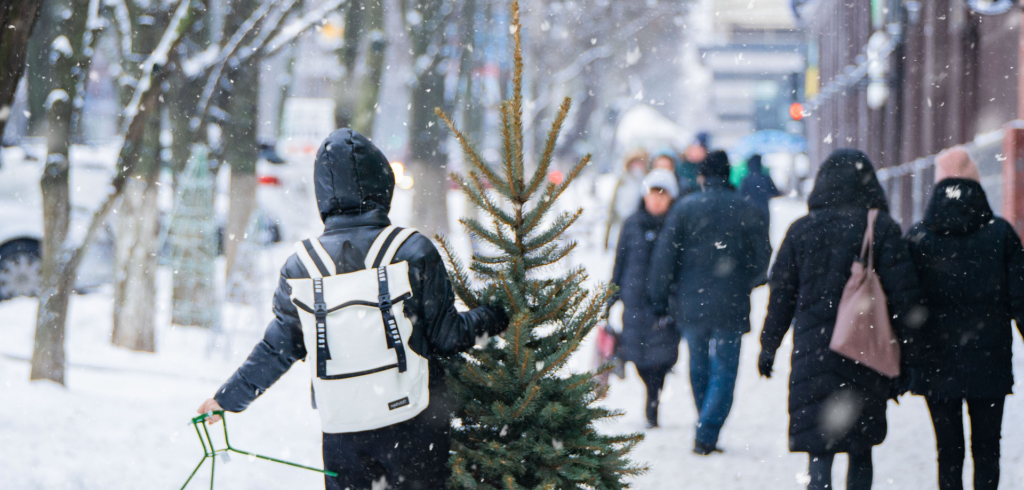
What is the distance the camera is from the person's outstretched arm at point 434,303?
331 cm

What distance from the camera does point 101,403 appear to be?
6.96 m

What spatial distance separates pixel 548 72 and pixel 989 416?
88.2ft

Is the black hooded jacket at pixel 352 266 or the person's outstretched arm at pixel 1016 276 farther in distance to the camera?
the person's outstretched arm at pixel 1016 276

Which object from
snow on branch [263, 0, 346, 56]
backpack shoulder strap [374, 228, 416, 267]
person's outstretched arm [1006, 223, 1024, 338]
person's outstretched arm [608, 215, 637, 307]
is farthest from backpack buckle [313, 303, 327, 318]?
snow on branch [263, 0, 346, 56]

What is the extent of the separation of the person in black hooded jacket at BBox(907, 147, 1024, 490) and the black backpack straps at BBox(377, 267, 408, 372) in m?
2.68

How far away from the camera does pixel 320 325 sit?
10.6 ft

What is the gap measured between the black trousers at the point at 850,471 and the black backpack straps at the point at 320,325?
243 centimetres

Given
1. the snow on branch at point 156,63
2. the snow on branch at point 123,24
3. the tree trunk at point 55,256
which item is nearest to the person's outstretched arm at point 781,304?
the tree trunk at point 55,256

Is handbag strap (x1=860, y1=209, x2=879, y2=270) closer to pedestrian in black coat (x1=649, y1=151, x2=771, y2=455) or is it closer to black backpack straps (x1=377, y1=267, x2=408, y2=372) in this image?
pedestrian in black coat (x1=649, y1=151, x2=771, y2=455)

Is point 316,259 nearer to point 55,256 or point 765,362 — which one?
point 765,362

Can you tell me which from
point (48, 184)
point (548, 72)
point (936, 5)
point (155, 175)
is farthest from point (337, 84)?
point (548, 72)

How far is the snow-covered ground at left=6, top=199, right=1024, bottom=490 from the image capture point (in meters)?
5.64

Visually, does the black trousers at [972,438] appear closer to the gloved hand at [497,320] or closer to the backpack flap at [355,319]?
the gloved hand at [497,320]

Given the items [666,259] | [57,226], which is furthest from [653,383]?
[57,226]
